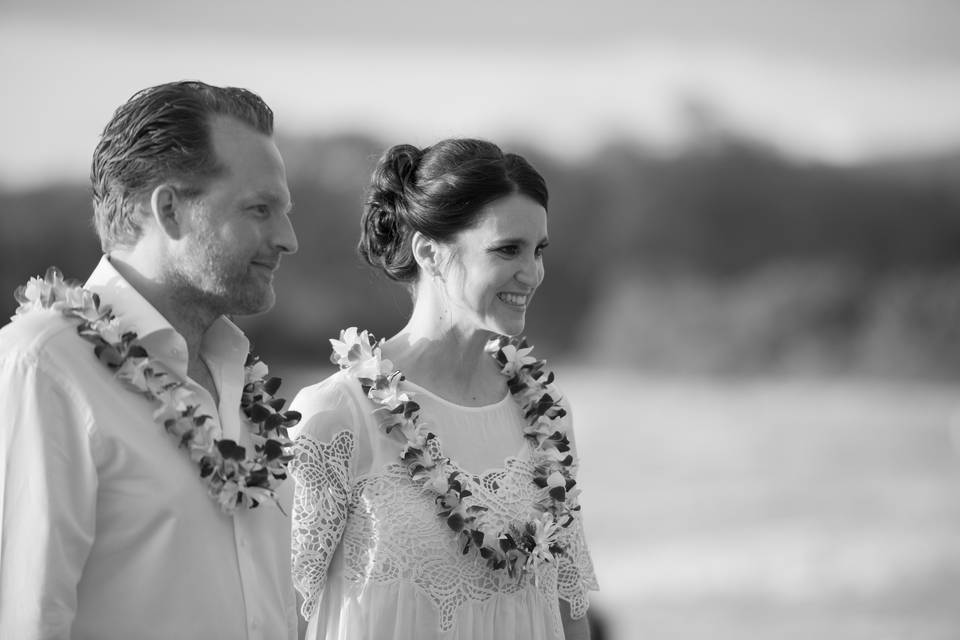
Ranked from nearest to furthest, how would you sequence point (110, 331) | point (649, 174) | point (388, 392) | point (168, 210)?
1. point (110, 331)
2. point (168, 210)
3. point (388, 392)
4. point (649, 174)

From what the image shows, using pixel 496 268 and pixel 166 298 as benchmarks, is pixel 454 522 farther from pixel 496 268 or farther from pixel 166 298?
pixel 166 298

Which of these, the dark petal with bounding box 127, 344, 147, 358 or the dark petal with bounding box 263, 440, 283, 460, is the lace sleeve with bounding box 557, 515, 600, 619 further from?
the dark petal with bounding box 127, 344, 147, 358

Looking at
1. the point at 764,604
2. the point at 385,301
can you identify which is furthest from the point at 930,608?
the point at 385,301

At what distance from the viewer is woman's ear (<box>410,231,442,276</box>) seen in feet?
7.56

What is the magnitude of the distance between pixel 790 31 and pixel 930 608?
652 centimetres

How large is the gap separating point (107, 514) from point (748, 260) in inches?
434

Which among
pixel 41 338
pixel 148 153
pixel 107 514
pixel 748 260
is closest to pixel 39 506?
pixel 107 514

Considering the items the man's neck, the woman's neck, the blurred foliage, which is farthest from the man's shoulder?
the blurred foliage

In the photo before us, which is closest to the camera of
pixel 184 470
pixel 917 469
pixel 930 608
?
pixel 184 470

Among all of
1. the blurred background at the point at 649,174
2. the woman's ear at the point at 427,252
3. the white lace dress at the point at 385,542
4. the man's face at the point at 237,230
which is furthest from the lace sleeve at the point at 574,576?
the blurred background at the point at 649,174

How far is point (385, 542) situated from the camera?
81.4 inches

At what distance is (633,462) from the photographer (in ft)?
34.8

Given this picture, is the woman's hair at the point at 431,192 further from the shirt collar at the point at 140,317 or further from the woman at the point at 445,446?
the shirt collar at the point at 140,317

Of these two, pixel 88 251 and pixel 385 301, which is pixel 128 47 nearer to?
pixel 88 251
